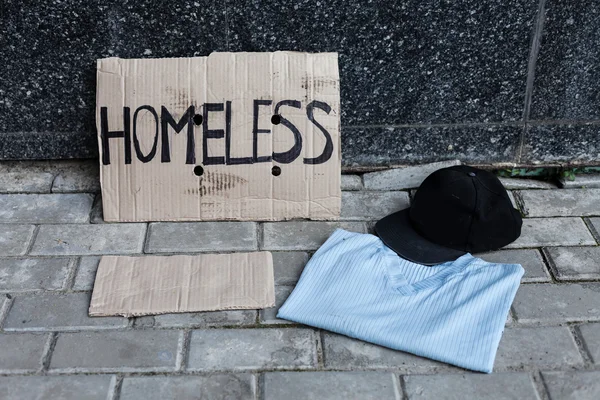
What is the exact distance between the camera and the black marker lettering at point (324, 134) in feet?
9.86

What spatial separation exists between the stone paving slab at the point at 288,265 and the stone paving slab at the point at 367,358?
1.16 feet

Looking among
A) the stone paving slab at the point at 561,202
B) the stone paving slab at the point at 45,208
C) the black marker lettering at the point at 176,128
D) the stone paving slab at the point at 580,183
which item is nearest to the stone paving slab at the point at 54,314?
the stone paving slab at the point at 45,208

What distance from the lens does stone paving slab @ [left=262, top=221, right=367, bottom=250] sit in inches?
112

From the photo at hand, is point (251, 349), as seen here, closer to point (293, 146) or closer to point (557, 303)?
point (293, 146)

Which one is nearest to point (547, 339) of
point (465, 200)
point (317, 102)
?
point (465, 200)

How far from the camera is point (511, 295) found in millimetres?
2525

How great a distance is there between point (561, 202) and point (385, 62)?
39.2 inches

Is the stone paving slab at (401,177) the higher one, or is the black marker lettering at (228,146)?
the black marker lettering at (228,146)

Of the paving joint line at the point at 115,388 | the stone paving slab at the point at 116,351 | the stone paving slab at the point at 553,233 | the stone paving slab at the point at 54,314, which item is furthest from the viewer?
the stone paving slab at the point at 553,233

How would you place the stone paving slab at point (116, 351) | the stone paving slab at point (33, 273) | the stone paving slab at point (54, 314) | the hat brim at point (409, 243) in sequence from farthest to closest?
1. the hat brim at point (409, 243)
2. the stone paving slab at point (33, 273)
3. the stone paving slab at point (54, 314)
4. the stone paving slab at point (116, 351)

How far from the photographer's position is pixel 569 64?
3094 millimetres

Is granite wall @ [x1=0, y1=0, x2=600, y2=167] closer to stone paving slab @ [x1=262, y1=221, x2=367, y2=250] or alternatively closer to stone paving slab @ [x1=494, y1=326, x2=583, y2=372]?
stone paving slab @ [x1=262, y1=221, x2=367, y2=250]

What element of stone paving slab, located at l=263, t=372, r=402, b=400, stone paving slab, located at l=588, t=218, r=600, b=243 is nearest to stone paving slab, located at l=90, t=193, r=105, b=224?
stone paving slab, located at l=263, t=372, r=402, b=400

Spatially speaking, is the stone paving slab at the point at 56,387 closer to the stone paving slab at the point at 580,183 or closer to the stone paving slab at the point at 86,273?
the stone paving slab at the point at 86,273
